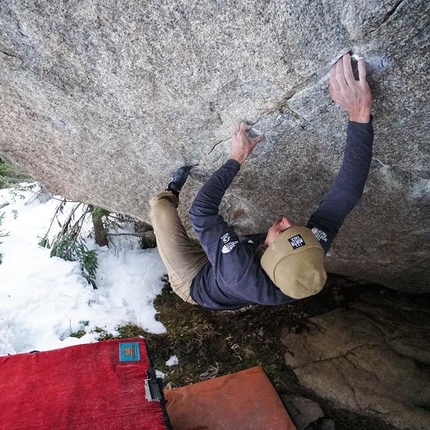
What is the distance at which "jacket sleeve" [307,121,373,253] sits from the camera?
115 inches

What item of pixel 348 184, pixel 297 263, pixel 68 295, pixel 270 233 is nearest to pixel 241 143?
pixel 270 233

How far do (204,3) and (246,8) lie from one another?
277mm

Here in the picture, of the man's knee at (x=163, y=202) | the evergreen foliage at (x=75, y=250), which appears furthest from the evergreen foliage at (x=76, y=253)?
the man's knee at (x=163, y=202)

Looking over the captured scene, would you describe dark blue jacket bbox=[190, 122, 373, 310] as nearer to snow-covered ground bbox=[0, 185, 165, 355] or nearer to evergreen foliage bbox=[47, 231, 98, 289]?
snow-covered ground bbox=[0, 185, 165, 355]

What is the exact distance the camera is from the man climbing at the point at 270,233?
286cm

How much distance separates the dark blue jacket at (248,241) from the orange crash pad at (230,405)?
1.33 m

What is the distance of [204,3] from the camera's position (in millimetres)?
2715

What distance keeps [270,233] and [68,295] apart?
4.36 m

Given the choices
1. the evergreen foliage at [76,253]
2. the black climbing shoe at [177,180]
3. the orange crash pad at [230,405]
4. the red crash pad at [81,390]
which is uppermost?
the black climbing shoe at [177,180]

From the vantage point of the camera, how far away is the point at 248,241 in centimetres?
361

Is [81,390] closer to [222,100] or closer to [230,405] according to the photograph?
[230,405]

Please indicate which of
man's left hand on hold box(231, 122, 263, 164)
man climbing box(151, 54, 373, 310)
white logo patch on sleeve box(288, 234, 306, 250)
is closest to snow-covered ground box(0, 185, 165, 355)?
man climbing box(151, 54, 373, 310)

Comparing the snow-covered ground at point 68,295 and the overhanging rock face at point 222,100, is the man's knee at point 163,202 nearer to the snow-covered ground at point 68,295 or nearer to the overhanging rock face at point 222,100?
the overhanging rock face at point 222,100

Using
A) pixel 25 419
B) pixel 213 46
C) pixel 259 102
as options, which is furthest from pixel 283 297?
pixel 25 419
